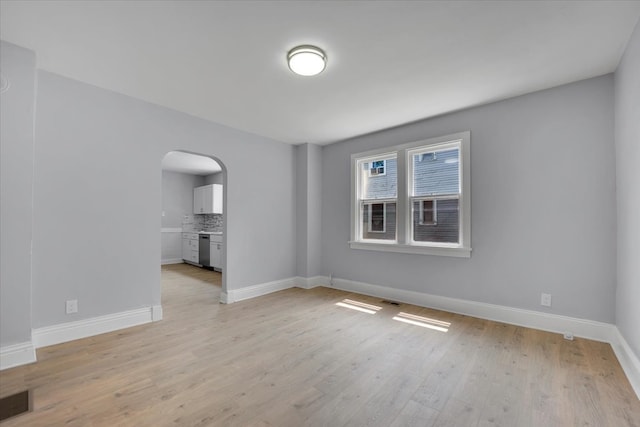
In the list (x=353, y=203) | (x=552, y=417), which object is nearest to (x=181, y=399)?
(x=552, y=417)

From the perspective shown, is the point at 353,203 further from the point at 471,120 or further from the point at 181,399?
the point at 181,399

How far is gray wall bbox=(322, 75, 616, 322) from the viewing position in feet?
8.96

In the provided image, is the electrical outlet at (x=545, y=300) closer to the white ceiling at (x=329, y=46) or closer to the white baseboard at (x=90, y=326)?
the white ceiling at (x=329, y=46)

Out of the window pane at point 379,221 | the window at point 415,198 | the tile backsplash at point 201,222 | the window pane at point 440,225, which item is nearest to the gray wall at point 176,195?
the tile backsplash at point 201,222

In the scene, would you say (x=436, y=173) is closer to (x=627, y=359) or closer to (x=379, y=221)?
(x=379, y=221)

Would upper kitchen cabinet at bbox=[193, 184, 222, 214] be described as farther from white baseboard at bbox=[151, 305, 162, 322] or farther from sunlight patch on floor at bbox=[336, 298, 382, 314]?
sunlight patch on floor at bbox=[336, 298, 382, 314]

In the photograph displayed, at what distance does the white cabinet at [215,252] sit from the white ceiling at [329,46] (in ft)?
12.5

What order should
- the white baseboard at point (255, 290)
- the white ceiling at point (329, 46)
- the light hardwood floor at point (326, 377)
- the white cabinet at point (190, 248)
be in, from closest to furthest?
the light hardwood floor at point (326, 377) < the white ceiling at point (329, 46) < the white baseboard at point (255, 290) < the white cabinet at point (190, 248)

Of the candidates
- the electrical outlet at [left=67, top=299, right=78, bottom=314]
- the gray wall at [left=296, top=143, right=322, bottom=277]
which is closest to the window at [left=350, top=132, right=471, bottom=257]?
the gray wall at [left=296, top=143, right=322, bottom=277]

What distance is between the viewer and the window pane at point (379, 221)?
441cm

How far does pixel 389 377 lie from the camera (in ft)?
7.00

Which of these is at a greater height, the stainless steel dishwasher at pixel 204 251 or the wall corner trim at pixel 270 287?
the stainless steel dishwasher at pixel 204 251

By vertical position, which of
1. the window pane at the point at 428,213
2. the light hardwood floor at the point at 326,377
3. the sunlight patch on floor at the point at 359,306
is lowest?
the sunlight patch on floor at the point at 359,306

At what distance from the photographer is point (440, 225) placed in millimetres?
3818
